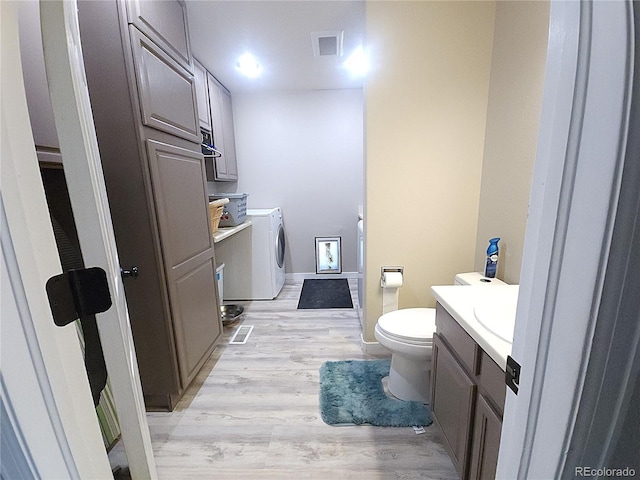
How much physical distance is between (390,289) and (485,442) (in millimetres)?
1191

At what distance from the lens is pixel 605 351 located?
0.40 m

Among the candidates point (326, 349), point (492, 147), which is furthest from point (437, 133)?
point (326, 349)

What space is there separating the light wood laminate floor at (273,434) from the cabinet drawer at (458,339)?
0.64 metres

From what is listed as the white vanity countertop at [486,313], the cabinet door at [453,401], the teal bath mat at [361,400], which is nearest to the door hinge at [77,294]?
the white vanity countertop at [486,313]

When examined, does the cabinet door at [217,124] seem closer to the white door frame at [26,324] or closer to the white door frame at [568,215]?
the white door frame at [26,324]

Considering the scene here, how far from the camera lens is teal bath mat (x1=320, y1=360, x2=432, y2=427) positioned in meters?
1.59

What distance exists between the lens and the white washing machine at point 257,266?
3.20 meters

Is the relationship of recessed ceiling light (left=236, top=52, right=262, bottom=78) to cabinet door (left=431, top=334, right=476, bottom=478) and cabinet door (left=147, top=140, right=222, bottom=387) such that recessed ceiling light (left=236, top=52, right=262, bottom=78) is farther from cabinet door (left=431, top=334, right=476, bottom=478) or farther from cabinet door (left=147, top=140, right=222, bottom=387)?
cabinet door (left=431, top=334, right=476, bottom=478)

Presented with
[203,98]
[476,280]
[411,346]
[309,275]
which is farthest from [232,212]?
[476,280]

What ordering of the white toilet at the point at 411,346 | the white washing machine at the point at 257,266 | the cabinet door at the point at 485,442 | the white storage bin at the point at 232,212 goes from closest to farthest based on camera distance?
1. the cabinet door at the point at 485,442
2. the white toilet at the point at 411,346
3. the white storage bin at the point at 232,212
4. the white washing machine at the point at 257,266

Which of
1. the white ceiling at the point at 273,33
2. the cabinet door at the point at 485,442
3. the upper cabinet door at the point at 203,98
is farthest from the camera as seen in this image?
the upper cabinet door at the point at 203,98

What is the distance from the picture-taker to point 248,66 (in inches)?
108

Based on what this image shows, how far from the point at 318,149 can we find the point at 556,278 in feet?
11.4

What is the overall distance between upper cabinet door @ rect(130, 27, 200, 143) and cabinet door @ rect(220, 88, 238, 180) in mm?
1455
